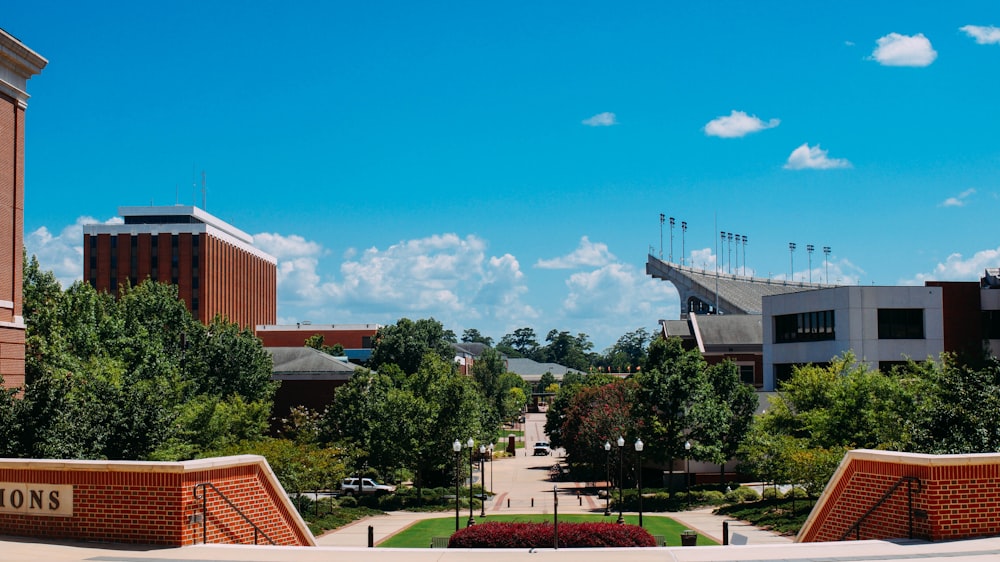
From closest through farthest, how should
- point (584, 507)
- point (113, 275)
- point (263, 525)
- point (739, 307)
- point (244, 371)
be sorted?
point (263, 525)
point (584, 507)
point (244, 371)
point (113, 275)
point (739, 307)

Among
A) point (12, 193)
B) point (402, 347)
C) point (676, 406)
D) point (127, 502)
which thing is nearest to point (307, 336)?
point (402, 347)

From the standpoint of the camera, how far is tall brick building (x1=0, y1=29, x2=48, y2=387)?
3291 centimetres

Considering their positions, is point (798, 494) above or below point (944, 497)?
below

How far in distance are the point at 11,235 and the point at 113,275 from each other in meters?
98.4

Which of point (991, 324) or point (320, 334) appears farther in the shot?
point (320, 334)

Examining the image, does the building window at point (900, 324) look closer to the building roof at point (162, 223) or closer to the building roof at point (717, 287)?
the building roof at point (717, 287)

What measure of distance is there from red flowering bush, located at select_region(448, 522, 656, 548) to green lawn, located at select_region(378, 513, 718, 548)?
56.8 feet

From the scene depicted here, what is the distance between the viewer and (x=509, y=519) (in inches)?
1788

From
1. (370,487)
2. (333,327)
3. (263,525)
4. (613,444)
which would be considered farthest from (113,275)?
(263,525)

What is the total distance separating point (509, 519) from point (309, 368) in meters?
38.9

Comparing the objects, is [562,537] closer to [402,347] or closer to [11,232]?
[11,232]

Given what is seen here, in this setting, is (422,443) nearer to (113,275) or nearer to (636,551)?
(636,551)

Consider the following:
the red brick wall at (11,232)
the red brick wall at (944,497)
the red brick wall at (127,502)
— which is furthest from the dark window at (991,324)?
the red brick wall at (127,502)

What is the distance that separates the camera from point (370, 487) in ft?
205
